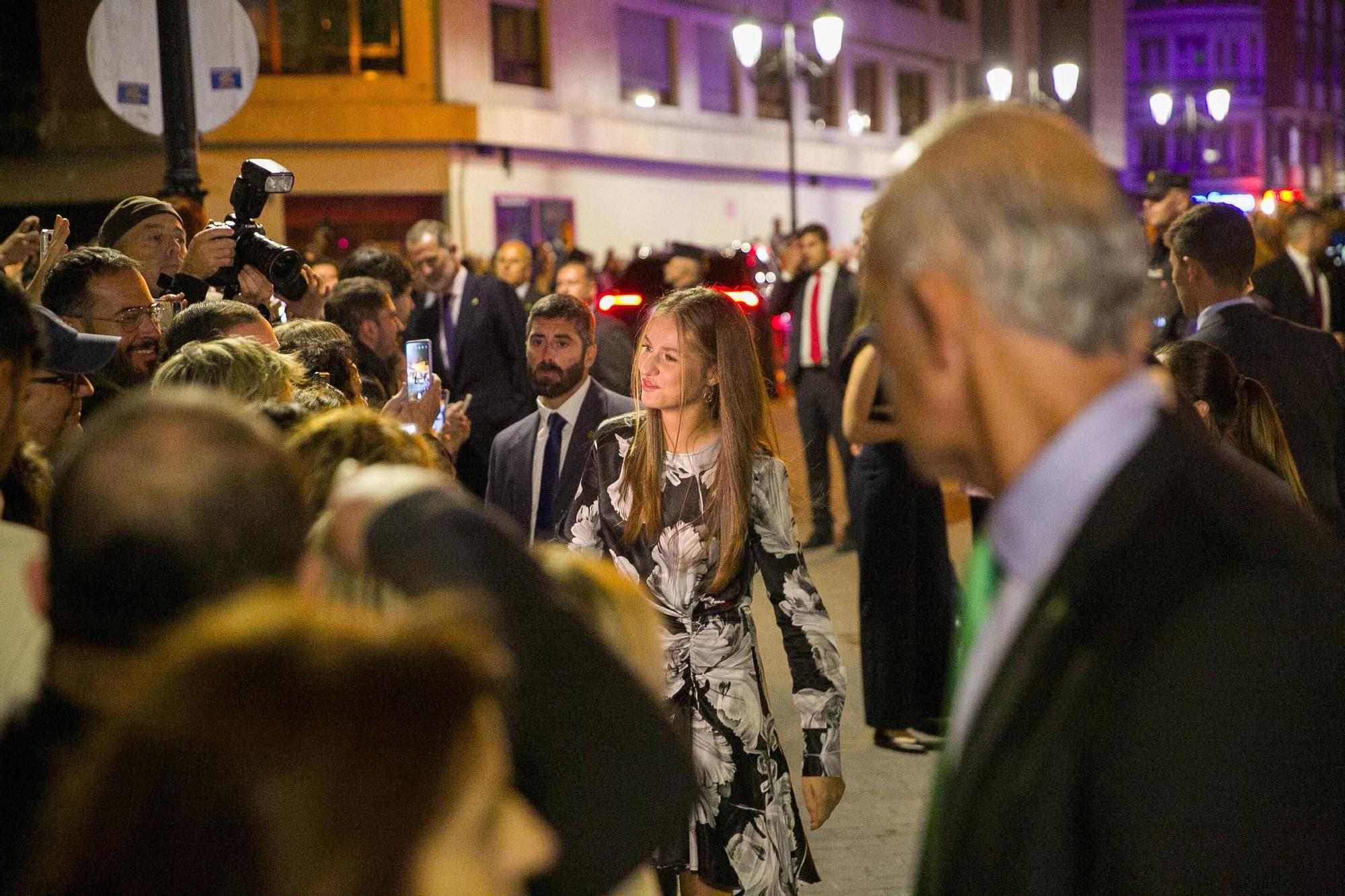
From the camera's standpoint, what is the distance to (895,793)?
6070 mm

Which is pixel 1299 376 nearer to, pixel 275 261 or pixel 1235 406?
pixel 1235 406

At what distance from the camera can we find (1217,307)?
5672 mm

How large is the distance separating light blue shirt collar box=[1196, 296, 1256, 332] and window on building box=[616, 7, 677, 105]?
2427 centimetres

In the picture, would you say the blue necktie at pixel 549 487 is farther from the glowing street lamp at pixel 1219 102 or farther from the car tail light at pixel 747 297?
the glowing street lamp at pixel 1219 102

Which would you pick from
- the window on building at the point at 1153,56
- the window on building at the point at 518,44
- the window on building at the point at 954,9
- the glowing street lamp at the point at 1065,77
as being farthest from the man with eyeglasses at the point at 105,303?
the window on building at the point at 1153,56

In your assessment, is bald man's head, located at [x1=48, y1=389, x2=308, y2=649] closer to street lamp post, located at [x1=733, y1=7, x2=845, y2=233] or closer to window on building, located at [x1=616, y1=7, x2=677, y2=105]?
street lamp post, located at [x1=733, y1=7, x2=845, y2=233]

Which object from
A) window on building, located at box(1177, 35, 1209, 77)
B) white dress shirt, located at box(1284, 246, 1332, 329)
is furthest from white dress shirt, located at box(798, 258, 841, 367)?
window on building, located at box(1177, 35, 1209, 77)

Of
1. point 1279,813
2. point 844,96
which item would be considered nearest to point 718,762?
point 1279,813

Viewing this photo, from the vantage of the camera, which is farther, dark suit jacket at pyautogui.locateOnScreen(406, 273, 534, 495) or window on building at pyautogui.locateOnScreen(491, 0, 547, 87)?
window on building at pyautogui.locateOnScreen(491, 0, 547, 87)

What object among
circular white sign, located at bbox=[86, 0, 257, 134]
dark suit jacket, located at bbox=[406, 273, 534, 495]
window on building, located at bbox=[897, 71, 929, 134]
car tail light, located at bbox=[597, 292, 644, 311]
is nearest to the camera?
circular white sign, located at bbox=[86, 0, 257, 134]

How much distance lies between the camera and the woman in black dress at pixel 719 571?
12.9ft

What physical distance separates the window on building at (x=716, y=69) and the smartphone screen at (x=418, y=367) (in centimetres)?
2697

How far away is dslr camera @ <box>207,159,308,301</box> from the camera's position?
5488 millimetres

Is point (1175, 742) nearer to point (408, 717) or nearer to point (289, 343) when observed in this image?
point (408, 717)
